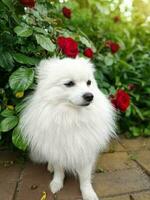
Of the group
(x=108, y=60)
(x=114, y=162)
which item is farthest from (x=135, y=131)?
(x=108, y=60)

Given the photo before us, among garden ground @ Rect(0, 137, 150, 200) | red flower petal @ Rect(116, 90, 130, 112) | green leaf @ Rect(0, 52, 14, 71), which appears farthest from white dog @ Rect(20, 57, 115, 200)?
green leaf @ Rect(0, 52, 14, 71)

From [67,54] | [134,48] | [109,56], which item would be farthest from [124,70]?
[67,54]

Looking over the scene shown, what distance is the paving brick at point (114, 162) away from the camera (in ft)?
8.30

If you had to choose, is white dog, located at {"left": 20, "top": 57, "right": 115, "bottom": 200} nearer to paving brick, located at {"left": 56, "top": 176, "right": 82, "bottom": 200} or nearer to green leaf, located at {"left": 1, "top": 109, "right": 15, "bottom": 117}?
paving brick, located at {"left": 56, "top": 176, "right": 82, "bottom": 200}

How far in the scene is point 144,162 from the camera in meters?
2.59

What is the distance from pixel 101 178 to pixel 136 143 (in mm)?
725

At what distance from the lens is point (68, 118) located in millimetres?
2002

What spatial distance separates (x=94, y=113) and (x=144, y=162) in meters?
0.80

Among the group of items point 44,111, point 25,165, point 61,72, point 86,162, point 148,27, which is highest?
point 148,27

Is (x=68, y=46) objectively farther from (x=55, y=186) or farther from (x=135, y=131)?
(x=135, y=131)

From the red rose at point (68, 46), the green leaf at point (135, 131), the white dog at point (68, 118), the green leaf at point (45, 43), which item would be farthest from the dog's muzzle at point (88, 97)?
the green leaf at point (135, 131)

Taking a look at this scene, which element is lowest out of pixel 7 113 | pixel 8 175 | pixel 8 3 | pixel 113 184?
pixel 8 175

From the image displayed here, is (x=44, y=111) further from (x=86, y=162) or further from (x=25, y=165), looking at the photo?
(x=25, y=165)

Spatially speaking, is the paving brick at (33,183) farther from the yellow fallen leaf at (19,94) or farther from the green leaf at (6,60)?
the green leaf at (6,60)
